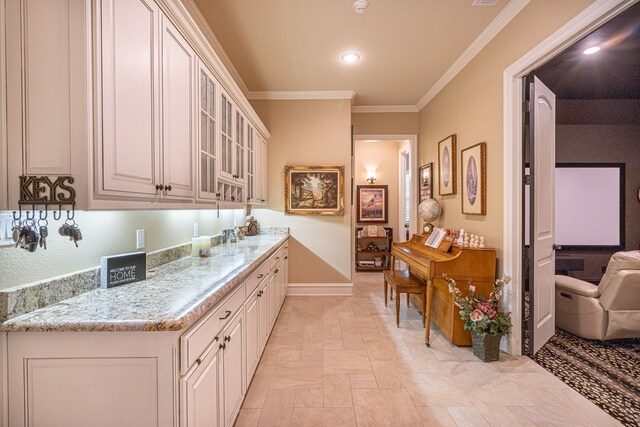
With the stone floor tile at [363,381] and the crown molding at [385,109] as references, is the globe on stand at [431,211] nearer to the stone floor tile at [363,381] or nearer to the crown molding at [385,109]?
the crown molding at [385,109]

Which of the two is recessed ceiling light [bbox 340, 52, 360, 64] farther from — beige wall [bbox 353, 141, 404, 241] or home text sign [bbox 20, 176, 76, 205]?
beige wall [bbox 353, 141, 404, 241]

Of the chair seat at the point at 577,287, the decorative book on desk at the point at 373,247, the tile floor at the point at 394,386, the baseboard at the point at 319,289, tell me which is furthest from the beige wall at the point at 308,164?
the chair seat at the point at 577,287

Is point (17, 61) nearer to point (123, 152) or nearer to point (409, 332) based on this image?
point (123, 152)

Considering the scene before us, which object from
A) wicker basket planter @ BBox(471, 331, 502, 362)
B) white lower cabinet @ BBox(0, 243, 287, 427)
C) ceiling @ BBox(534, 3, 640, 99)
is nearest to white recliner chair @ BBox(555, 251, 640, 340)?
wicker basket planter @ BBox(471, 331, 502, 362)

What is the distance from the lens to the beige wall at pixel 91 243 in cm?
110

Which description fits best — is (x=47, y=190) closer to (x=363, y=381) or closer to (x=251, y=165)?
(x=363, y=381)

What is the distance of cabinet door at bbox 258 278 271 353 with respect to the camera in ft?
7.85

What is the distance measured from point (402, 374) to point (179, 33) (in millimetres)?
2810

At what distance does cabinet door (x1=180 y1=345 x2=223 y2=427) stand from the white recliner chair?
127 inches

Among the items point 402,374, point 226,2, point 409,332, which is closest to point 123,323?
point 402,374

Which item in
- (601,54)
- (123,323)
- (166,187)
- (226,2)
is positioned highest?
(226,2)

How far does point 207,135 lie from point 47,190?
46.4 inches

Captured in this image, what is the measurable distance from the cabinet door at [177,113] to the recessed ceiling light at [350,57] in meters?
1.87

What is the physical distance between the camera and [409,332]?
3.03m
